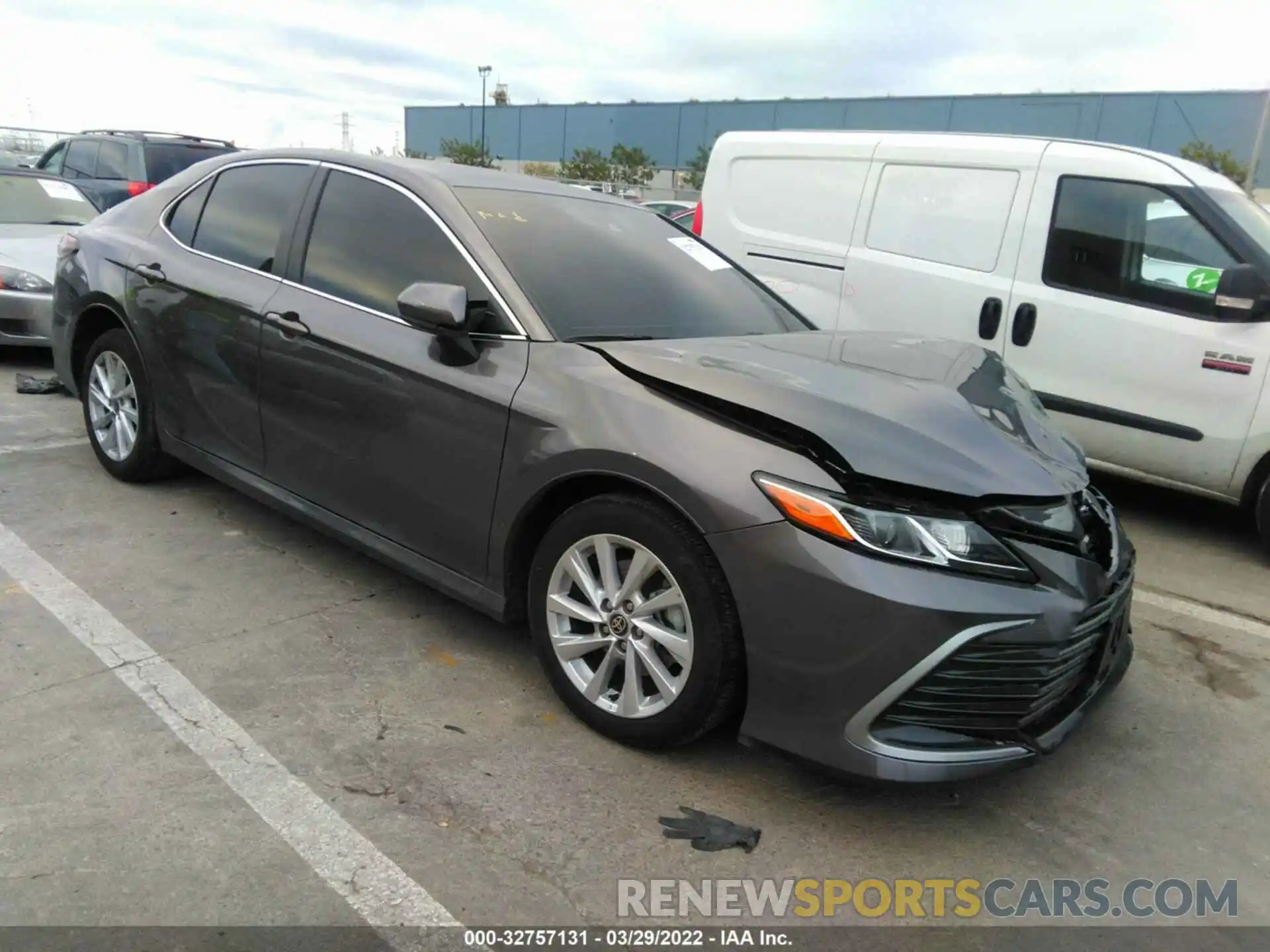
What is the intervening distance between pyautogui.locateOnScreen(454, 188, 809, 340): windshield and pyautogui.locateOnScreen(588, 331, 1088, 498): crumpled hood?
188mm

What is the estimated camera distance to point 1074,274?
520 centimetres

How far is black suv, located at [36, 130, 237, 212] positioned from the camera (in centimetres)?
1152

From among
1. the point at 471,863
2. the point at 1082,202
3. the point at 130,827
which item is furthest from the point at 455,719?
the point at 1082,202

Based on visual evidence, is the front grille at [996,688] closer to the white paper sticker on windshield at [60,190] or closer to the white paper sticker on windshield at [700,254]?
the white paper sticker on windshield at [700,254]

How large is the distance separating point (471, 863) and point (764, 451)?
121cm

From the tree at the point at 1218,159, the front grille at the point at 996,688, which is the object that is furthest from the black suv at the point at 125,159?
the tree at the point at 1218,159

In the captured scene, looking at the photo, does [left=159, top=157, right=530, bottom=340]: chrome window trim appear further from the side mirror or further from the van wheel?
the van wheel

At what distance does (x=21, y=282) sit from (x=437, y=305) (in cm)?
550

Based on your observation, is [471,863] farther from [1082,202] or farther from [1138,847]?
[1082,202]

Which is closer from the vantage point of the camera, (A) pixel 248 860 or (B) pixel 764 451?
(A) pixel 248 860

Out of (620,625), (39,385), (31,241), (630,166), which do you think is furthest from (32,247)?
(630,166)

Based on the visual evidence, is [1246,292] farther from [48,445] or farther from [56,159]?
[56,159]

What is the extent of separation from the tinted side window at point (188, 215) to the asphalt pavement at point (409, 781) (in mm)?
1420

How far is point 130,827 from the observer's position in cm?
231
